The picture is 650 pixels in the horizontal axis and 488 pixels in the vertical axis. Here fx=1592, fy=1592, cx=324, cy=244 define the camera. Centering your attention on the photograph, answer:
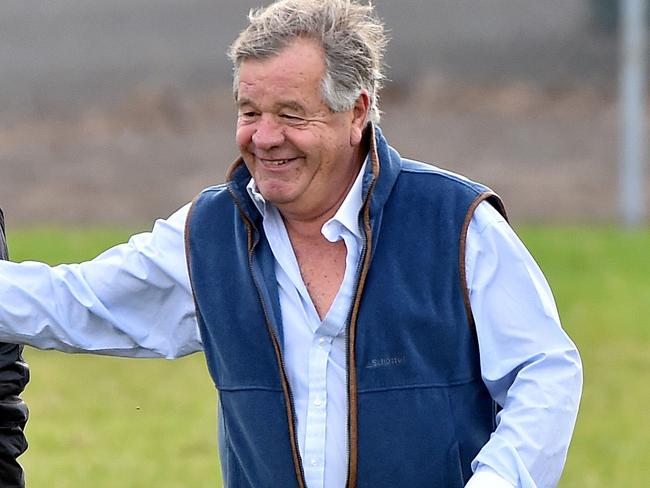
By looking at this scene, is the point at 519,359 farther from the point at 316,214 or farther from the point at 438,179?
the point at 316,214

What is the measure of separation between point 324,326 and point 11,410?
3.02ft

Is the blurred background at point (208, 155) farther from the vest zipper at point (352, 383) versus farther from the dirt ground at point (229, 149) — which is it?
the vest zipper at point (352, 383)

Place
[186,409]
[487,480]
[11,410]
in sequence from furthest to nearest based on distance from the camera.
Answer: [186,409] < [11,410] < [487,480]

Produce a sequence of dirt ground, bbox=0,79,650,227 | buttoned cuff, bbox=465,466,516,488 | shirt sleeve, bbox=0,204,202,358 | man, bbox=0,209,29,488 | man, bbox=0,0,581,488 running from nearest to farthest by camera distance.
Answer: buttoned cuff, bbox=465,466,516,488 → man, bbox=0,0,581,488 → shirt sleeve, bbox=0,204,202,358 → man, bbox=0,209,29,488 → dirt ground, bbox=0,79,650,227

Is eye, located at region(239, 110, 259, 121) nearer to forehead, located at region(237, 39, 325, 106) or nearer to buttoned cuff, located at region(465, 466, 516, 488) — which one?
forehead, located at region(237, 39, 325, 106)

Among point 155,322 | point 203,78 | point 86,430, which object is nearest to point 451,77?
point 203,78

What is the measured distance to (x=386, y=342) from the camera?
361cm

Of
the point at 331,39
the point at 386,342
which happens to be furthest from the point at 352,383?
the point at 331,39

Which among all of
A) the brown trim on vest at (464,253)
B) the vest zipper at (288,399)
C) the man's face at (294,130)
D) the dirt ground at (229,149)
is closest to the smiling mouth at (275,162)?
the man's face at (294,130)

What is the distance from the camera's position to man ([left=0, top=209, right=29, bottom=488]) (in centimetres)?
400

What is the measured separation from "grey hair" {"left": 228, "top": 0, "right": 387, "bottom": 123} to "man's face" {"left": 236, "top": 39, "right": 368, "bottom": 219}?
0.07 feet

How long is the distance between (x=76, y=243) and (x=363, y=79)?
36.7 ft

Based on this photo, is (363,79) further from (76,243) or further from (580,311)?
(76,243)

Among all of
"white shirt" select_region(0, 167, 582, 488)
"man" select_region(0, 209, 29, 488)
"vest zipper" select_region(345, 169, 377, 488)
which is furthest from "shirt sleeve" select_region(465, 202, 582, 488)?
"man" select_region(0, 209, 29, 488)
